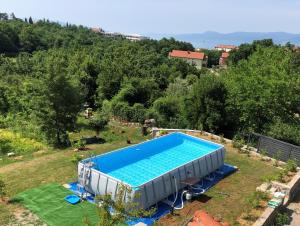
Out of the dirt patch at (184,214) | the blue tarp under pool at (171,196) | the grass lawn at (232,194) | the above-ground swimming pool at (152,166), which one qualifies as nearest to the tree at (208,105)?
the above-ground swimming pool at (152,166)

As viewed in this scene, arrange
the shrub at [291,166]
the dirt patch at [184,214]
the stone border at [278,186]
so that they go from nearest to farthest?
the dirt patch at [184,214] → the stone border at [278,186] → the shrub at [291,166]

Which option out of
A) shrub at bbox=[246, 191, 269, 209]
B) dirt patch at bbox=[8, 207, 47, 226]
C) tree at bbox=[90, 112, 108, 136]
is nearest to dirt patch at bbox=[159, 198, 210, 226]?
shrub at bbox=[246, 191, 269, 209]

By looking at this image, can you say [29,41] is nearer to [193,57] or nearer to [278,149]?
[193,57]

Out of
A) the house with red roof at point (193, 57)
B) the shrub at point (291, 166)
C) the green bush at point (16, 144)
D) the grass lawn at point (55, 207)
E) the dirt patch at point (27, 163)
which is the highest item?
the house with red roof at point (193, 57)

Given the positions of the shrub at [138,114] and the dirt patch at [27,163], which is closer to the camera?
the dirt patch at [27,163]

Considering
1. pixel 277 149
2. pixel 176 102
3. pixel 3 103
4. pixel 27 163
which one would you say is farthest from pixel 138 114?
pixel 3 103

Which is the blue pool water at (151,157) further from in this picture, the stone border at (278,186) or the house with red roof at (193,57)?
the house with red roof at (193,57)

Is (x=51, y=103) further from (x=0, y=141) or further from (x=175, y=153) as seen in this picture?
(x=175, y=153)

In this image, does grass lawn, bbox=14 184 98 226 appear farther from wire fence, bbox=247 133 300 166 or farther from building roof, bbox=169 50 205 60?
building roof, bbox=169 50 205 60
